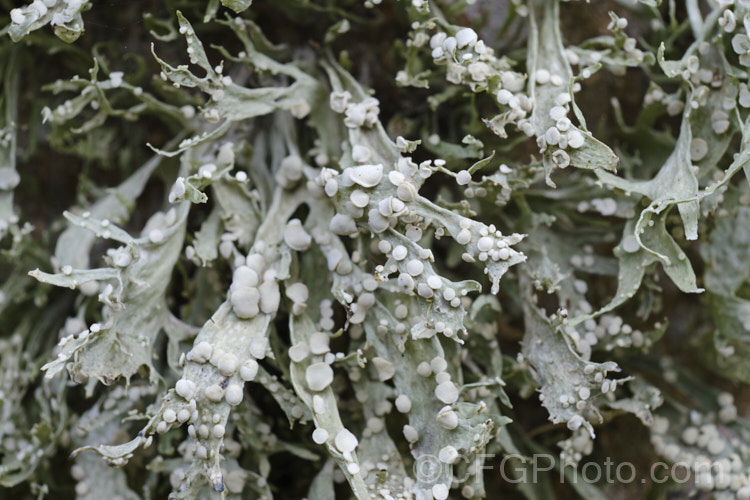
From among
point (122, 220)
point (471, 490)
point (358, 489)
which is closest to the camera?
point (358, 489)

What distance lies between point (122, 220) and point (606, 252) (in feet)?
2.07

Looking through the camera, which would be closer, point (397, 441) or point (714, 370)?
point (397, 441)

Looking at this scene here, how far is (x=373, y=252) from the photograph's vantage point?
0.84 metres

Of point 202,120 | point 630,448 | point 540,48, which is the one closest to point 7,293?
point 202,120

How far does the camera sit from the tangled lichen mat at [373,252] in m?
0.73

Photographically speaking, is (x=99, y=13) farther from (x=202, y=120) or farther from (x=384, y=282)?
(x=384, y=282)

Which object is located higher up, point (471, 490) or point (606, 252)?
point (606, 252)

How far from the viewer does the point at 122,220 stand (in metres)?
0.89
